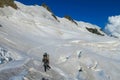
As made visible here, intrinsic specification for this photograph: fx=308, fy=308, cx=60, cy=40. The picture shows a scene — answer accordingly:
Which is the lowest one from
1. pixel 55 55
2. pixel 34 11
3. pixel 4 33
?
pixel 55 55

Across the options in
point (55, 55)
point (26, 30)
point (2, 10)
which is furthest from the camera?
point (2, 10)

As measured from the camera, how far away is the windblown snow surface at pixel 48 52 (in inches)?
1316

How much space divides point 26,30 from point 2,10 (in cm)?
833

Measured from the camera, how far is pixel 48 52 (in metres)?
46.0

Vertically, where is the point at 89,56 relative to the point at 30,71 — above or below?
Result: above

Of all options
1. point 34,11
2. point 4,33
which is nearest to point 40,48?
point 4,33

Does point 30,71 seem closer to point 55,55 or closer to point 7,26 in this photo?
point 55,55

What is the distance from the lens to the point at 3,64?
111 ft

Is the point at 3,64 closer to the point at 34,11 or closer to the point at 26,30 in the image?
the point at 26,30

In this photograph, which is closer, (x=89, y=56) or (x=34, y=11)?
(x=89, y=56)

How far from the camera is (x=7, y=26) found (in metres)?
53.7

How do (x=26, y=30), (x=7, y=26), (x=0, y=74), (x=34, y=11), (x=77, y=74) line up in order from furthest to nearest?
1. (x=34, y=11)
2. (x=26, y=30)
3. (x=7, y=26)
4. (x=77, y=74)
5. (x=0, y=74)

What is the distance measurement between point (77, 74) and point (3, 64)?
34.9 feet

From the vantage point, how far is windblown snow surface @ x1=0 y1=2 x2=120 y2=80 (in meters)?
33.4
